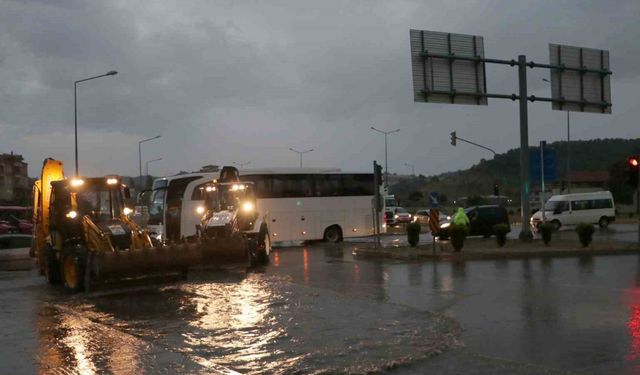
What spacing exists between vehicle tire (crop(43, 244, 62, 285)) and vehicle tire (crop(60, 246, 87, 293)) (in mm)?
773

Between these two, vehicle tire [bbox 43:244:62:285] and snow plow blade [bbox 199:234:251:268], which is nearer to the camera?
vehicle tire [bbox 43:244:62:285]

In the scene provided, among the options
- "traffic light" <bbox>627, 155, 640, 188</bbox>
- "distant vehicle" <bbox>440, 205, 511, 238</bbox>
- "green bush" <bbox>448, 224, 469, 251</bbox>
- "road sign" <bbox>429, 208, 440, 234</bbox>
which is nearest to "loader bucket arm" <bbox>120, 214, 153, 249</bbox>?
"road sign" <bbox>429, 208, 440, 234</bbox>

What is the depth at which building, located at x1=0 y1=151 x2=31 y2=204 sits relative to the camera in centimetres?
8494

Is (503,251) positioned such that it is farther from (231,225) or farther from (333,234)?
(333,234)

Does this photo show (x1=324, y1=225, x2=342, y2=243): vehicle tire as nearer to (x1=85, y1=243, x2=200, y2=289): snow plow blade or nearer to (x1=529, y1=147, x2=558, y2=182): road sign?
(x1=529, y1=147, x2=558, y2=182): road sign

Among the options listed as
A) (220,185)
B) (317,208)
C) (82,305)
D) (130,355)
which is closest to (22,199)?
(317,208)

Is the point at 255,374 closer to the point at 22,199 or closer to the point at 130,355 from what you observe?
the point at 130,355

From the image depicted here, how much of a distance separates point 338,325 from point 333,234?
2393cm

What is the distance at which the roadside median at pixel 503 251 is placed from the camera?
73.8 feet

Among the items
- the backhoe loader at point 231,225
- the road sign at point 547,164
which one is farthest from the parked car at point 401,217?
the backhoe loader at point 231,225

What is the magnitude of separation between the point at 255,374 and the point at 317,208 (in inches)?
1037

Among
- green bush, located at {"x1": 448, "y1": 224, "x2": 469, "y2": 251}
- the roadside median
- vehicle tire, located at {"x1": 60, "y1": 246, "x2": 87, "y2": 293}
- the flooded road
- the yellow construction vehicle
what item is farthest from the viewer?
green bush, located at {"x1": 448, "y1": 224, "x2": 469, "y2": 251}

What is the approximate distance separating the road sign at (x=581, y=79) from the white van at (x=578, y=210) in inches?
621

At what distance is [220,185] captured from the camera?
22500 mm
